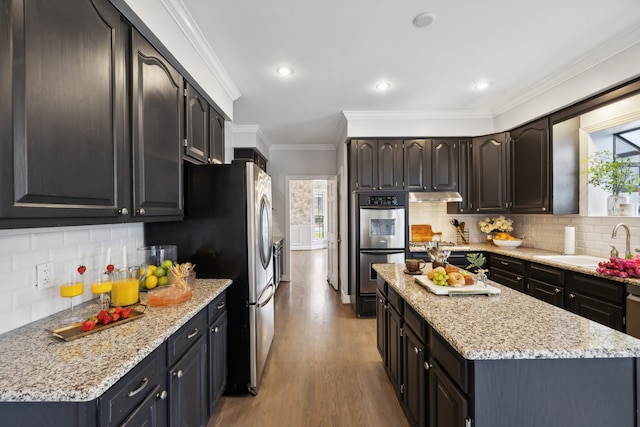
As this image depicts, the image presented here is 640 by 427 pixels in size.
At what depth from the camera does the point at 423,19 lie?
2029 mm

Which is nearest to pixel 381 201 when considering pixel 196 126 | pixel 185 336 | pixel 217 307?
pixel 196 126

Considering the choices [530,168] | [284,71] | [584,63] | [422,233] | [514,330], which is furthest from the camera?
[422,233]

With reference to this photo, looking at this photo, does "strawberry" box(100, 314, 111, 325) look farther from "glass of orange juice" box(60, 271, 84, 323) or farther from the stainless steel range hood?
the stainless steel range hood

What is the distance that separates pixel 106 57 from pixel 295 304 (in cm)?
378

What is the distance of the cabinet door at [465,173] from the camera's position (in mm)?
4062

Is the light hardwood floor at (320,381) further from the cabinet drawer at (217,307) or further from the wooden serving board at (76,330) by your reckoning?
the wooden serving board at (76,330)

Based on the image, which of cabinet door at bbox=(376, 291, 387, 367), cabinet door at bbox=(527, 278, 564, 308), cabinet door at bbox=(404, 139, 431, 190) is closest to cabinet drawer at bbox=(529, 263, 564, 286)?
cabinet door at bbox=(527, 278, 564, 308)

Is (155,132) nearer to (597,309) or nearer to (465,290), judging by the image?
(465,290)

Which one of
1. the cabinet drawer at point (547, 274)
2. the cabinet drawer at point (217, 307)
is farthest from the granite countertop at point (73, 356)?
the cabinet drawer at point (547, 274)

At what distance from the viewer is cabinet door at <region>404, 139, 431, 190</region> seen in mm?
4027

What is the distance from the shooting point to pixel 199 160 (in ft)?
7.79

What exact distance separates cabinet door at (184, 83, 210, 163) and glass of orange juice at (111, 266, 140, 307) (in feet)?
3.08

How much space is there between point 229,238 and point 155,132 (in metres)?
0.86

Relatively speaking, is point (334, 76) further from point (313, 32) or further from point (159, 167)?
point (159, 167)
